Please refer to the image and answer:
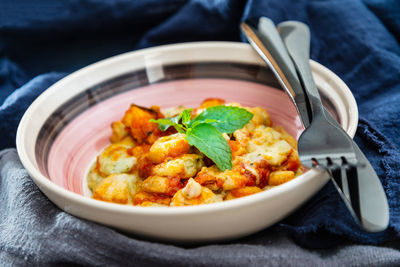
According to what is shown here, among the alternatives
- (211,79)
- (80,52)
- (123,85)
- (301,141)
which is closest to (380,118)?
(301,141)

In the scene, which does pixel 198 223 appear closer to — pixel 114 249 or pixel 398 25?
pixel 114 249

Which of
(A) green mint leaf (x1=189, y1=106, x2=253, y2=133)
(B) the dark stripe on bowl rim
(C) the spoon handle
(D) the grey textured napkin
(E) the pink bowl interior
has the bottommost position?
(E) the pink bowl interior

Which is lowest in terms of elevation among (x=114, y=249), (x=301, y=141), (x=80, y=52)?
(x=80, y=52)

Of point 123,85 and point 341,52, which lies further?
point 341,52

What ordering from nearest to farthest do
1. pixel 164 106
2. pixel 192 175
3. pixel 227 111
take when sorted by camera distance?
pixel 192 175 → pixel 227 111 → pixel 164 106

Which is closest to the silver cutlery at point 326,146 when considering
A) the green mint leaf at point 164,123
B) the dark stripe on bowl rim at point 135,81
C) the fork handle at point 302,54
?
the fork handle at point 302,54

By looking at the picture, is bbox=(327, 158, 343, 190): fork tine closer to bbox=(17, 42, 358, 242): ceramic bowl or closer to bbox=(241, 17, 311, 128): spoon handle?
bbox=(17, 42, 358, 242): ceramic bowl

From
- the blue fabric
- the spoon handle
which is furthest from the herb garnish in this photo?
the blue fabric

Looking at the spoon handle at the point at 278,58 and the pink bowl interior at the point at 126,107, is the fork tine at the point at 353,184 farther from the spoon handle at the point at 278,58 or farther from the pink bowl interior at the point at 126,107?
the pink bowl interior at the point at 126,107

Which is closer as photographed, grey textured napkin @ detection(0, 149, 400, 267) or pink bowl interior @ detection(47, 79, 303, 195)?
grey textured napkin @ detection(0, 149, 400, 267)
